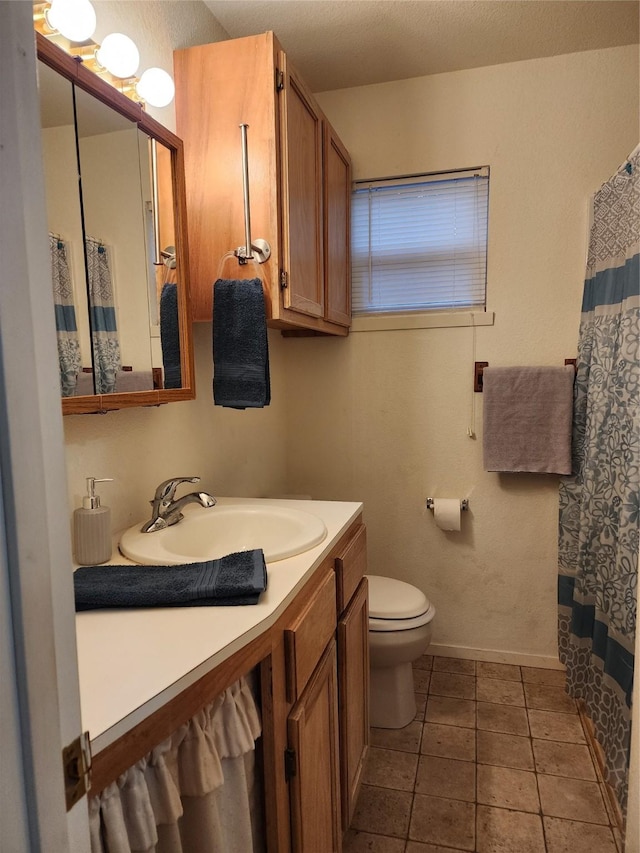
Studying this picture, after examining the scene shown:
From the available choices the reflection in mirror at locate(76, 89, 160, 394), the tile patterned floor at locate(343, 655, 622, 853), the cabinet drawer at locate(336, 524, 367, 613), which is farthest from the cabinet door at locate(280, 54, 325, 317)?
the tile patterned floor at locate(343, 655, 622, 853)

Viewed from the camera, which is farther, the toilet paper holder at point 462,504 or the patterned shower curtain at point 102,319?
the toilet paper holder at point 462,504

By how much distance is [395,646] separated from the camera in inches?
76.5

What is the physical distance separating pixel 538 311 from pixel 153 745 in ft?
7.11

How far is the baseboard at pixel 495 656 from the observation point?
2.43 metres

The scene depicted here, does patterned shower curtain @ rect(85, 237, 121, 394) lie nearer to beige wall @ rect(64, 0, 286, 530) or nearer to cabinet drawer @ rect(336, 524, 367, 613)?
beige wall @ rect(64, 0, 286, 530)

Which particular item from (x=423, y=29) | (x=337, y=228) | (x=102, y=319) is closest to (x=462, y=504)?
(x=337, y=228)

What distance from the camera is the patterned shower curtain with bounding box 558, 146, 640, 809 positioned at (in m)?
1.59

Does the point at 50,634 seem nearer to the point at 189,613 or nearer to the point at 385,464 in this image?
the point at 189,613

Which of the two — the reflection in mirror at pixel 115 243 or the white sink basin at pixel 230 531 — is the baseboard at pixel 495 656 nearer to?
the white sink basin at pixel 230 531

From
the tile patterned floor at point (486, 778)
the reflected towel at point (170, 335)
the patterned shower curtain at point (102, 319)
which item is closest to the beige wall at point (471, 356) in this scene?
the tile patterned floor at point (486, 778)

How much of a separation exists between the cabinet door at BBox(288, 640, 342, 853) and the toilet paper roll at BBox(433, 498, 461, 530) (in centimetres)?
116

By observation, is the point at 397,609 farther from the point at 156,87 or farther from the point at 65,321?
the point at 156,87

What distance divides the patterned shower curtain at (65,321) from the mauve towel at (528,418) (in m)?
1.69

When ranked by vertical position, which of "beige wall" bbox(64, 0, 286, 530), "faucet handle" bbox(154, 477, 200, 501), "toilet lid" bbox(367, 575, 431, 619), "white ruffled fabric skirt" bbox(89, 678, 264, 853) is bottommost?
"toilet lid" bbox(367, 575, 431, 619)
